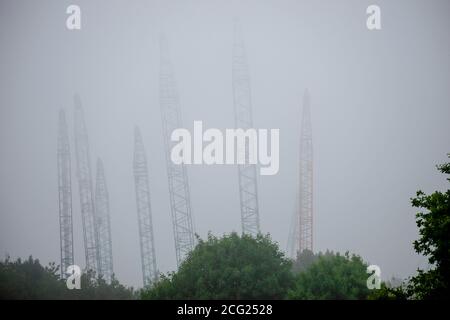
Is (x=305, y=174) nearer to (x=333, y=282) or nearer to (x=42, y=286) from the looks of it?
(x=42, y=286)

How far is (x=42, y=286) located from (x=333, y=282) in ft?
100

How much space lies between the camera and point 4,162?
18638 centimetres

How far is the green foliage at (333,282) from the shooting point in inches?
1076

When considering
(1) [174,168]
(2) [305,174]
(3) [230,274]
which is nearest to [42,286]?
(3) [230,274]

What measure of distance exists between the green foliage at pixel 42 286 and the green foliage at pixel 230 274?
1624 centimetres

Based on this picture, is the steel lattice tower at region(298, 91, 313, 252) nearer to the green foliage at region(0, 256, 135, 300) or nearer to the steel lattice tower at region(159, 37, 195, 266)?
the steel lattice tower at region(159, 37, 195, 266)

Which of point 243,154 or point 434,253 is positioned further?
point 243,154

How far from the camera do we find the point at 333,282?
27.6 metres

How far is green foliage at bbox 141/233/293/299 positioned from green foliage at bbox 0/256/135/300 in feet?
53.3

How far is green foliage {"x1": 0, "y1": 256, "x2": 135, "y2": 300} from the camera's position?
42031 millimetres

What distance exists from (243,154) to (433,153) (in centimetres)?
14254

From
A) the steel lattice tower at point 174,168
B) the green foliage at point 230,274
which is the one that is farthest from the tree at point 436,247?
the steel lattice tower at point 174,168
